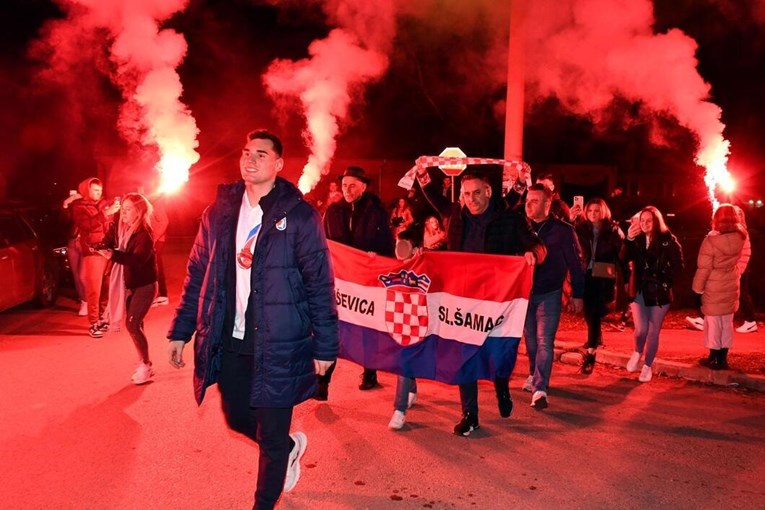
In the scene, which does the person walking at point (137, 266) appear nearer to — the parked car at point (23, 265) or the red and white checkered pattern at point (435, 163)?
the red and white checkered pattern at point (435, 163)

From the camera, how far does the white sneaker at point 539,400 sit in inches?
253

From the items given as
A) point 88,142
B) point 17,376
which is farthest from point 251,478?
point 88,142

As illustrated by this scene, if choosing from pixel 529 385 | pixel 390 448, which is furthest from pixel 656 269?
pixel 390 448

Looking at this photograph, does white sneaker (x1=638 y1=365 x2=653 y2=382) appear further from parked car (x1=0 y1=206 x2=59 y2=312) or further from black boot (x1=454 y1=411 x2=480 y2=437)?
parked car (x1=0 y1=206 x2=59 y2=312)

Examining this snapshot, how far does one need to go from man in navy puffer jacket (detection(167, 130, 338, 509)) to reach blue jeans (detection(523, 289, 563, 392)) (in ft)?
10.5

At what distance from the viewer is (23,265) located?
10.8 meters

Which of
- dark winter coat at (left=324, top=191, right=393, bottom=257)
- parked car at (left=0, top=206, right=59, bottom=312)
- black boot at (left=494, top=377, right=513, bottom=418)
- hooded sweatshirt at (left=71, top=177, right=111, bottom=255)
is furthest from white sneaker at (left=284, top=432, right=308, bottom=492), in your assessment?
parked car at (left=0, top=206, right=59, bottom=312)

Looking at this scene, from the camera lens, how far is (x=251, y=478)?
15.5ft

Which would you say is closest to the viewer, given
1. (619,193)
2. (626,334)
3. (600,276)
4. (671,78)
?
(600,276)

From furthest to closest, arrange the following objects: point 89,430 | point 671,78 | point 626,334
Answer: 1. point 671,78
2. point 626,334
3. point 89,430

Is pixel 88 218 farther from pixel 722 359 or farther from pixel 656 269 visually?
pixel 722 359

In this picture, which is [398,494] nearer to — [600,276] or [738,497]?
[738,497]

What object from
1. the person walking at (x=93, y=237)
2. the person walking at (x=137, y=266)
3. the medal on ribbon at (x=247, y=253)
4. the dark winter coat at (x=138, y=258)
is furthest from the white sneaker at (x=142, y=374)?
the medal on ribbon at (x=247, y=253)

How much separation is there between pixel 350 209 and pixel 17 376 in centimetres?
390
